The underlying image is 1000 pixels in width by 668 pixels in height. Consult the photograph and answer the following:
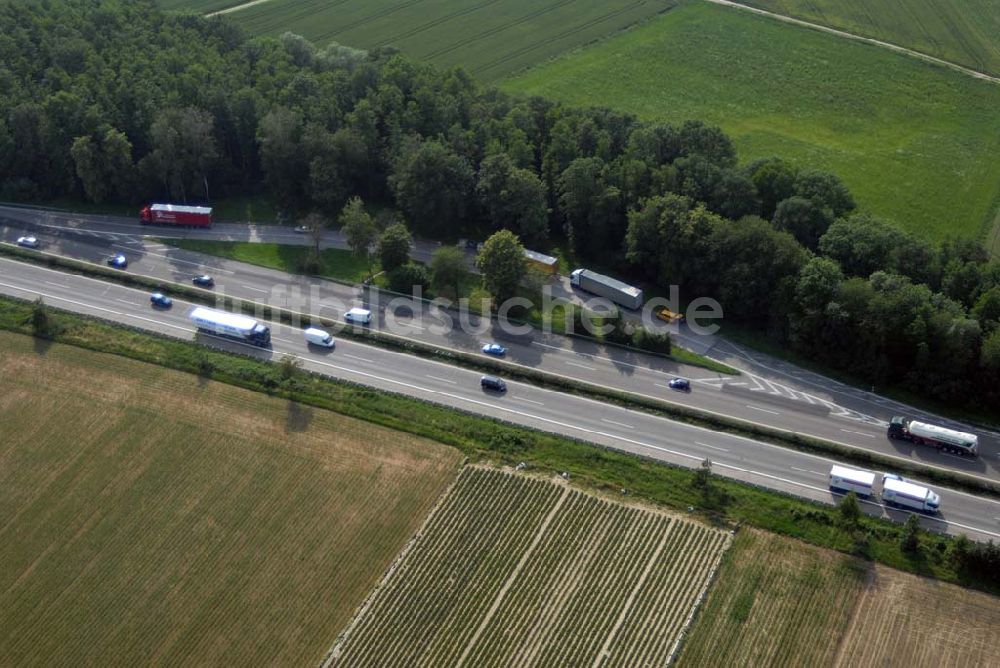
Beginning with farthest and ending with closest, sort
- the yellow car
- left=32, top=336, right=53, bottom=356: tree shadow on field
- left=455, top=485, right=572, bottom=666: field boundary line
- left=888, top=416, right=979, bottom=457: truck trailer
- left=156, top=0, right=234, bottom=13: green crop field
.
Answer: left=156, top=0, right=234, bottom=13: green crop field → the yellow car → left=32, top=336, right=53, bottom=356: tree shadow on field → left=888, top=416, right=979, bottom=457: truck trailer → left=455, top=485, right=572, bottom=666: field boundary line

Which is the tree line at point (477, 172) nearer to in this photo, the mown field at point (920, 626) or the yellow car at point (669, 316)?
the yellow car at point (669, 316)

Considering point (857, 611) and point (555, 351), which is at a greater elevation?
point (555, 351)

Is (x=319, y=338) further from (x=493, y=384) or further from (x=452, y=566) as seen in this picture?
(x=452, y=566)

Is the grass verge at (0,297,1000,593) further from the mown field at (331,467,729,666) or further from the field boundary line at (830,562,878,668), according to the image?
the mown field at (331,467,729,666)

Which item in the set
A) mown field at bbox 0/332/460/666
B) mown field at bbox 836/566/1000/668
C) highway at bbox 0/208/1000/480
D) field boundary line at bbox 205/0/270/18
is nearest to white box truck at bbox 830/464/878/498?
highway at bbox 0/208/1000/480

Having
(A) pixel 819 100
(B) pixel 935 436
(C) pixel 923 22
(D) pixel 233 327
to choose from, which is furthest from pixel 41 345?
(C) pixel 923 22

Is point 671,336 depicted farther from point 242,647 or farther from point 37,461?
point 37,461
